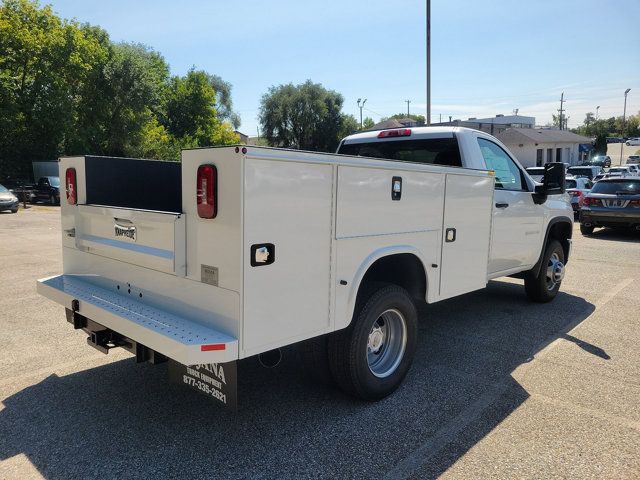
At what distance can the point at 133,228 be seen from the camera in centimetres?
341

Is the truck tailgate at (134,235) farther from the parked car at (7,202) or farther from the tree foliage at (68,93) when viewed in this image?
the tree foliage at (68,93)

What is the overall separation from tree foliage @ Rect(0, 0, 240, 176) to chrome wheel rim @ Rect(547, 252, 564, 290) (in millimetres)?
33118

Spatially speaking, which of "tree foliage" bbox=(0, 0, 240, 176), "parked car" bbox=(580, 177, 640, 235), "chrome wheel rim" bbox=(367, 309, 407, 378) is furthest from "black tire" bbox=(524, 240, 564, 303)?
"tree foliage" bbox=(0, 0, 240, 176)

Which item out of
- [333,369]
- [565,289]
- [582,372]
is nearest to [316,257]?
[333,369]

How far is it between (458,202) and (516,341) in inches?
78.1

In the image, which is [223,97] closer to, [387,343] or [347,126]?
[347,126]

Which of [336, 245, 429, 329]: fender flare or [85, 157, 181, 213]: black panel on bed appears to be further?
[85, 157, 181, 213]: black panel on bed

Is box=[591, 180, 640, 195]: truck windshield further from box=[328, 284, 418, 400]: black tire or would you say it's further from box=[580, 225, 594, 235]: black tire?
box=[328, 284, 418, 400]: black tire

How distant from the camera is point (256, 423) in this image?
355 cm

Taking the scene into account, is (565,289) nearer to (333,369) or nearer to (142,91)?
(333,369)

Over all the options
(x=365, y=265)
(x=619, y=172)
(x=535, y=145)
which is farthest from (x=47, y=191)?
(x=535, y=145)

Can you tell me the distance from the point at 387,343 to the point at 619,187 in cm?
1333

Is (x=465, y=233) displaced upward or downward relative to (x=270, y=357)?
upward

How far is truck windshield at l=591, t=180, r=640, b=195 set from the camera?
1419 centimetres
